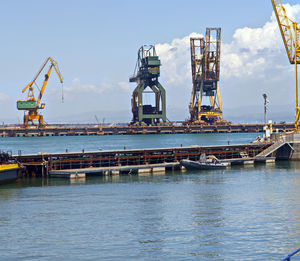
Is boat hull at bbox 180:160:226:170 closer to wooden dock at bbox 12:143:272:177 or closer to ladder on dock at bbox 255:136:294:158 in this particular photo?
wooden dock at bbox 12:143:272:177

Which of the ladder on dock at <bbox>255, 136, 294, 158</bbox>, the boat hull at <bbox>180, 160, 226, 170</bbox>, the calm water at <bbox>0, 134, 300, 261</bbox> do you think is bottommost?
the calm water at <bbox>0, 134, 300, 261</bbox>

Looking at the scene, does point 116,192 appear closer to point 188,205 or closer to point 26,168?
point 188,205

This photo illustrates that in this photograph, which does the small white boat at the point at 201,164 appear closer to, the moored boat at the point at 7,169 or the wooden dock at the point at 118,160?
the wooden dock at the point at 118,160

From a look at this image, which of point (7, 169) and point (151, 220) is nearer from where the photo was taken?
point (151, 220)

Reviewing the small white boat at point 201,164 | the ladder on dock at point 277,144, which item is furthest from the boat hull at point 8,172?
the ladder on dock at point 277,144

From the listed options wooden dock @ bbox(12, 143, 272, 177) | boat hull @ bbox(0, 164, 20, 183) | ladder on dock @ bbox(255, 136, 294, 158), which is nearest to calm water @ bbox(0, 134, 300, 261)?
boat hull @ bbox(0, 164, 20, 183)

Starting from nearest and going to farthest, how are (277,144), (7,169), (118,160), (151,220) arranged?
(151,220)
(7,169)
(118,160)
(277,144)

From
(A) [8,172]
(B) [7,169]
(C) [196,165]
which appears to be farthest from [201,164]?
(B) [7,169]

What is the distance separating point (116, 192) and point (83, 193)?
2995 millimetres

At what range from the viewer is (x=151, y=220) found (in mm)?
35531

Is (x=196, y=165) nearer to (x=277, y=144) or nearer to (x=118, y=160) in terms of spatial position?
(x=118, y=160)

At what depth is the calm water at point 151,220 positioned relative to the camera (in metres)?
28.1

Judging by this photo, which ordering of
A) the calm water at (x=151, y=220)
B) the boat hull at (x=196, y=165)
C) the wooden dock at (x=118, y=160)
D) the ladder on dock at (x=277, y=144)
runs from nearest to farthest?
the calm water at (x=151, y=220) → the wooden dock at (x=118, y=160) → the boat hull at (x=196, y=165) → the ladder on dock at (x=277, y=144)

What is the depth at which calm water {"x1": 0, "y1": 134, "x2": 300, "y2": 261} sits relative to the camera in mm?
28094
